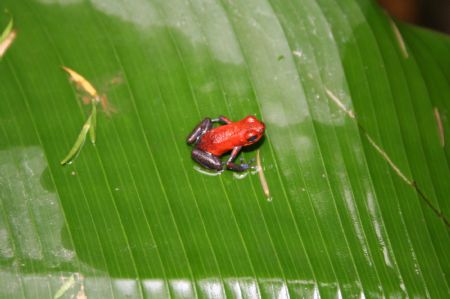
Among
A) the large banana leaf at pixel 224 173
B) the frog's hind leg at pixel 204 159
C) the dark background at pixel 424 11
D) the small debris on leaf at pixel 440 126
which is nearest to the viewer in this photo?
the large banana leaf at pixel 224 173

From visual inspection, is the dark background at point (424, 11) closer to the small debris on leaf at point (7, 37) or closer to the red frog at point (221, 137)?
the red frog at point (221, 137)

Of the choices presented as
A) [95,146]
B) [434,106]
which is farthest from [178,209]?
[434,106]

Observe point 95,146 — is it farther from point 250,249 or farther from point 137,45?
point 250,249

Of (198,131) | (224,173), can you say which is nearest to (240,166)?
(224,173)

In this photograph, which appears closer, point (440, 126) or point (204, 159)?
point (204, 159)

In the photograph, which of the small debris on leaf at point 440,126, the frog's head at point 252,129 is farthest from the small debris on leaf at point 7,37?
the small debris on leaf at point 440,126

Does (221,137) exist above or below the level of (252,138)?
below

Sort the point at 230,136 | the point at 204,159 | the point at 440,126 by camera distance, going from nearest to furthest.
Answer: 1. the point at 204,159
2. the point at 230,136
3. the point at 440,126

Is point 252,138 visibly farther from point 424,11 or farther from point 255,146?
point 424,11
